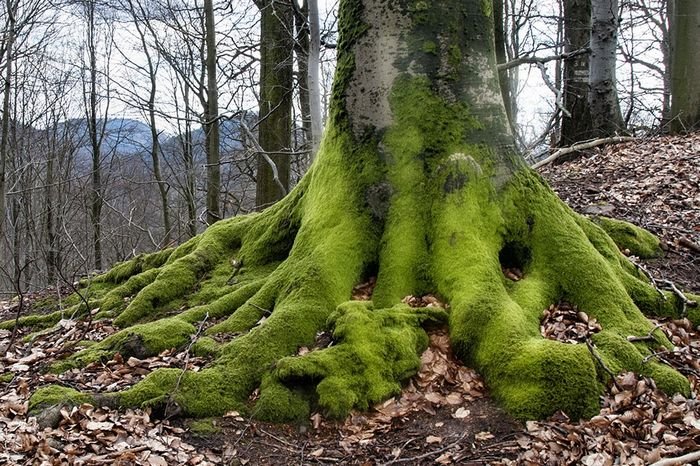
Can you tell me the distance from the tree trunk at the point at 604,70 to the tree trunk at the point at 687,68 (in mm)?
1390

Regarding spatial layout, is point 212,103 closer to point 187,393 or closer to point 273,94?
point 273,94

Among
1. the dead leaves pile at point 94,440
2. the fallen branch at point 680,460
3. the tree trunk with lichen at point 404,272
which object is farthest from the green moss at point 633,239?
the dead leaves pile at point 94,440

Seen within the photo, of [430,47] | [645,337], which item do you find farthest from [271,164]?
[645,337]

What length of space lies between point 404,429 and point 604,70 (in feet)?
37.8

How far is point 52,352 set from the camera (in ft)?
18.2

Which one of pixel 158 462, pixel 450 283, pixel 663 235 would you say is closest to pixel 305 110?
pixel 663 235

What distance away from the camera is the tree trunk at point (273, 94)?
13296mm

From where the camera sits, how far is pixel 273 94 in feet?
43.8

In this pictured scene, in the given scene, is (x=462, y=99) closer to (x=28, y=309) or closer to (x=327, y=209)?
(x=327, y=209)

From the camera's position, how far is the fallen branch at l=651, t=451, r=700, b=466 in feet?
9.56

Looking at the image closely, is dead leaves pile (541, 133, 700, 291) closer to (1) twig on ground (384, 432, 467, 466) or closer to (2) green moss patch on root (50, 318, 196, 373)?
(1) twig on ground (384, 432, 467, 466)

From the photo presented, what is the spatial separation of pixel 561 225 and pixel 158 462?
396 cm

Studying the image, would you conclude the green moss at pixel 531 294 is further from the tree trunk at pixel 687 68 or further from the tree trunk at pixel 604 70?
the tree trunk at pixel 687 68

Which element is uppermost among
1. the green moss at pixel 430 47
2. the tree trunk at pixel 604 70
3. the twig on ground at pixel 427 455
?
the tree trunk at pixel 604 70
